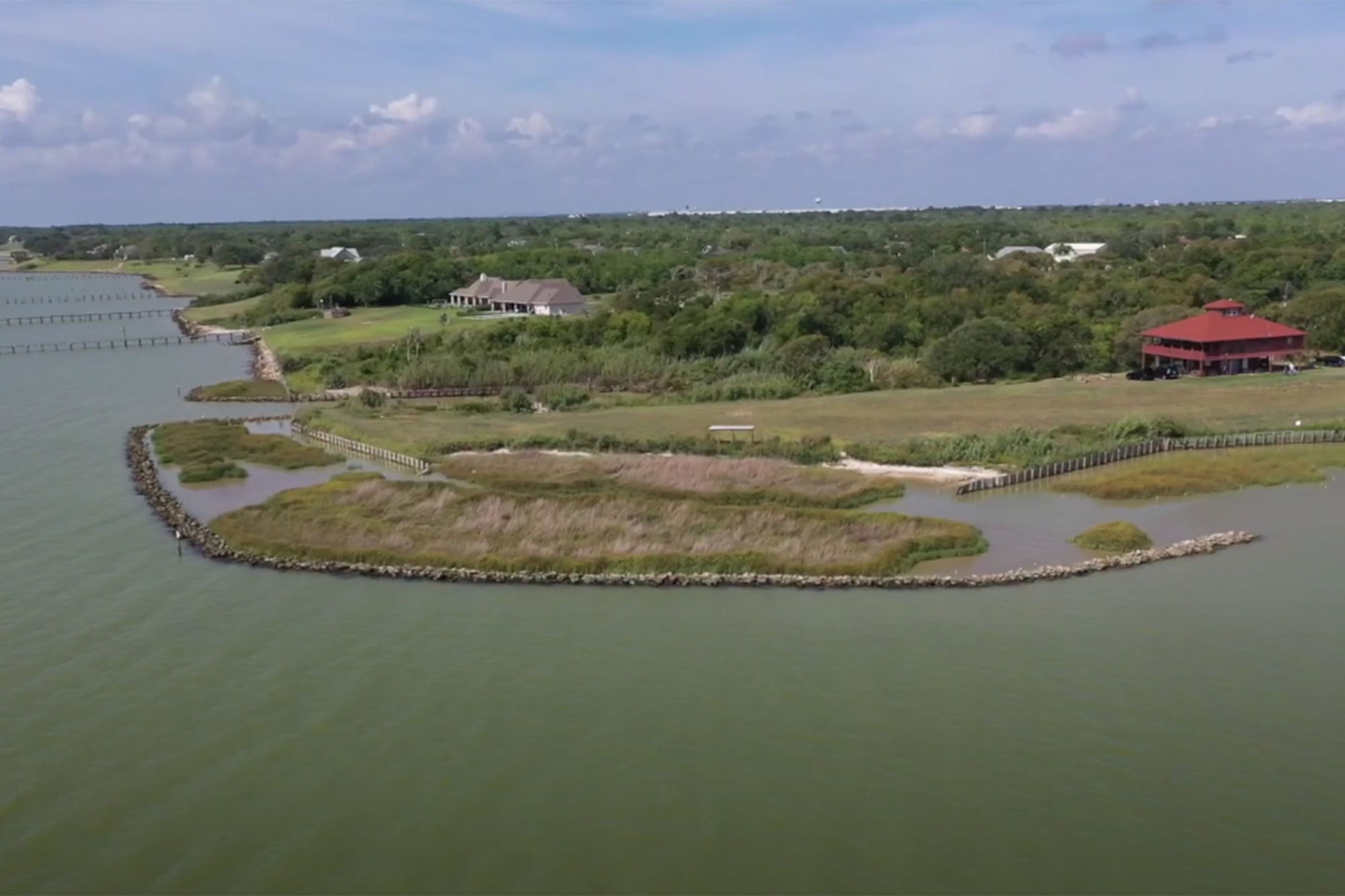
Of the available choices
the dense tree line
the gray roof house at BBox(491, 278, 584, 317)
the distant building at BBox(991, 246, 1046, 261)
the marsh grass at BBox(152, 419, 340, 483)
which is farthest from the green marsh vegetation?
the distant building at BBox(991, 246, 1046, 261)

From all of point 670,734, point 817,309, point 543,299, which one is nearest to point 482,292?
point 543,299

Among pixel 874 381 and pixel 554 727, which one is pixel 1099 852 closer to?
pixel 554 727

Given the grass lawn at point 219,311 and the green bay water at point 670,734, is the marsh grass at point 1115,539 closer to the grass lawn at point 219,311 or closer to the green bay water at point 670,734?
the green bay water at point 670,734

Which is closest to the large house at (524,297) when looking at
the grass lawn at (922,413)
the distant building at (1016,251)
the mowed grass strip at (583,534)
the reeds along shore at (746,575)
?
the grass lawn at (922,413)

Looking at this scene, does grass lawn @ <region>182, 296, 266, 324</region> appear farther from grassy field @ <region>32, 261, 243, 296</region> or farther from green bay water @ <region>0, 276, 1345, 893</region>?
green bay water @ <region>0, 276, 1345, 893</region>

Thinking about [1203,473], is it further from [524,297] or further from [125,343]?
[125,343]

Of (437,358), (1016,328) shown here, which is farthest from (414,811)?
(1016,328)
